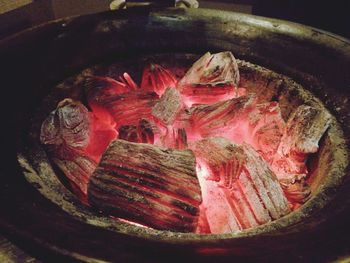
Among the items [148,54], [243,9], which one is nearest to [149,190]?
[148,54]

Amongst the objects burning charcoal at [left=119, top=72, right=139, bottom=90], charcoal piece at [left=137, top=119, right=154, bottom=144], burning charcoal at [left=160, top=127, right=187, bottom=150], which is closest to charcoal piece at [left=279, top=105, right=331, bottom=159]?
burning charcoal at [left=160, top=127, right=187, bottom=150]

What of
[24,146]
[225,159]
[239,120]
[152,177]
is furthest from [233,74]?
[24,146]

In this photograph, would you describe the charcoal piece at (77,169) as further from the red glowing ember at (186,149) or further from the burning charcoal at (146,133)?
the burning charcoal at (146,133)

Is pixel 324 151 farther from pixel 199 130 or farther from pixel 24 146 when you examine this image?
pixel 24 146

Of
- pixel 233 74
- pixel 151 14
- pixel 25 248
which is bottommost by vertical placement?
pixel 25 248

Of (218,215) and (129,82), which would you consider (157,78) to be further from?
(218,215)

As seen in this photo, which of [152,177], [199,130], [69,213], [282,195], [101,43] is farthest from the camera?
[101,43]

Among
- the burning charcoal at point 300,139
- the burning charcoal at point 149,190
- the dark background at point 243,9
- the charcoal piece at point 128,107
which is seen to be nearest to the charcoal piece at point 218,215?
the burning charcoal at point 149,190

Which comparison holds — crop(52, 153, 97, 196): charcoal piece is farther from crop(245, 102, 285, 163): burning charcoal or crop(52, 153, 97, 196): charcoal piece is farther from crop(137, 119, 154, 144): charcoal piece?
crop(245, 102, 285, 163): burning charcoal

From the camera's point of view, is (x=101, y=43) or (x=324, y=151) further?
(x=101, y=43)
